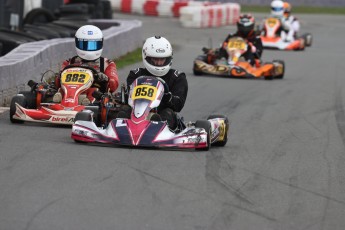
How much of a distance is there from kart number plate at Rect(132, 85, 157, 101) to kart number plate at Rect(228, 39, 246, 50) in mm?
9138

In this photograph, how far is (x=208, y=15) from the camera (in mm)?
33250

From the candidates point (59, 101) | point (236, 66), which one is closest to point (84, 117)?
point (59, 101)

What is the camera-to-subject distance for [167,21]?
3456 cm

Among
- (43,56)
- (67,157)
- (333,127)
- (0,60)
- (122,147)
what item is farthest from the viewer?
(43,56)

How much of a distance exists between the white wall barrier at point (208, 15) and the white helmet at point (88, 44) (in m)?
20.4

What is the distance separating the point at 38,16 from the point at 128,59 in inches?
132

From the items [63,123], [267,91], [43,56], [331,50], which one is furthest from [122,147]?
[331,50]

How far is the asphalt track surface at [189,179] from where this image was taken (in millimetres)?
6602

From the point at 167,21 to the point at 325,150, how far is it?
2477 cm

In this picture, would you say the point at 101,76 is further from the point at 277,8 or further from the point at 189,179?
the point at 277,8

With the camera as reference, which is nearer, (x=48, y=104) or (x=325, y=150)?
(x=325, y=150)

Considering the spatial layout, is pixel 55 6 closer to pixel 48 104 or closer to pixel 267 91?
pixel 267 91

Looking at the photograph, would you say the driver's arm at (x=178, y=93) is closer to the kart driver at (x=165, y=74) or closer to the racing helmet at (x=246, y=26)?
the kart driver at (x=165, y=74)

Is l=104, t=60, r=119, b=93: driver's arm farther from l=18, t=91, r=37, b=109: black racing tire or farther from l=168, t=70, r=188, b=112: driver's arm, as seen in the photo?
l=168, t=70, r=188, b=112: driver's arm
